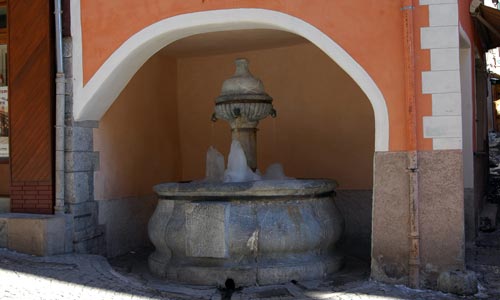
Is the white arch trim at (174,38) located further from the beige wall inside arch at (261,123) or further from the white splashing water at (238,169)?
the white splashing water at (238,169)

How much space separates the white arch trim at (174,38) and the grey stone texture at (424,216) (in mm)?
314

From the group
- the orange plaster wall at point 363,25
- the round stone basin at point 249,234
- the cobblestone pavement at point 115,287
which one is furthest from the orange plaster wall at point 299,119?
the orange plaster wall at point 363,25

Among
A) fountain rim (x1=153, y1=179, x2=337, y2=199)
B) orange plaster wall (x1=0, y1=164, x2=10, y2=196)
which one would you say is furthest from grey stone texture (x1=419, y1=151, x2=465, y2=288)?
orange plaster wall (x1=0, y1=164, x2=10, y2=196)

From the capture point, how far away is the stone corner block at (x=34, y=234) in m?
5.87

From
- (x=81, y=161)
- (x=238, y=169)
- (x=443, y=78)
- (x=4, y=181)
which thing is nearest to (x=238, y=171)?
(x=238, y=169)

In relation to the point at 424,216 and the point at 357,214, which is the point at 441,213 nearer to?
the point at 424,216

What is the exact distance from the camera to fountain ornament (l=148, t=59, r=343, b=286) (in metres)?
5.57

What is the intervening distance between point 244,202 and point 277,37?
9.38ft

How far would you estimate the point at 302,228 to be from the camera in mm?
5645

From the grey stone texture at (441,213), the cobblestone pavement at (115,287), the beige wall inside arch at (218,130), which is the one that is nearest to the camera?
the cobblestone pavement at (115,287)

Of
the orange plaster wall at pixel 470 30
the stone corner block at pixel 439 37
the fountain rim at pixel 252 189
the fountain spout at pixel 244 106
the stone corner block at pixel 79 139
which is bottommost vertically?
the fountain rim at pixel 252 189

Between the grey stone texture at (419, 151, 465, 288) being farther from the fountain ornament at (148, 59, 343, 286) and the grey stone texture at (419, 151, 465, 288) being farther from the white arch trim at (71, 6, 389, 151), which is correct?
the fountain ornament at (148, 59, 343, 286)

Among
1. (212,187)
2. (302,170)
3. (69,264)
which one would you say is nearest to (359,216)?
(302,170)

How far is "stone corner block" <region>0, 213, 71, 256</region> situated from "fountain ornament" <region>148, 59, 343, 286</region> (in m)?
1.01
